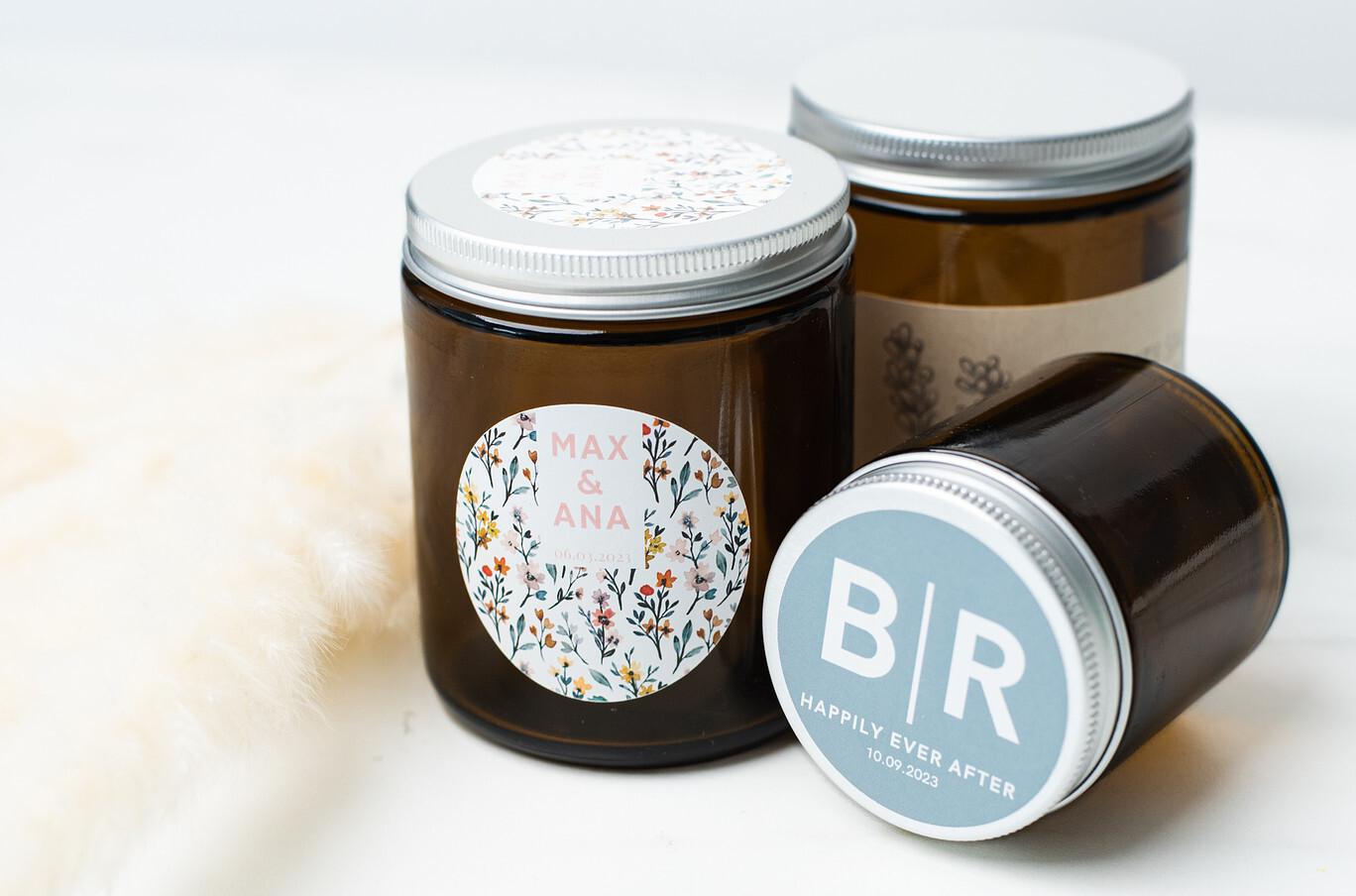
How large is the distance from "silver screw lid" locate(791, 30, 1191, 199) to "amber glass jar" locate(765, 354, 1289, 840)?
0.17m

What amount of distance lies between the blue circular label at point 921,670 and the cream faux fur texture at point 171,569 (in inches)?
11.3

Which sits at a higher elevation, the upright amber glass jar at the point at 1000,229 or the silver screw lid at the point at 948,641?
the upright amber glass jar at the point at 1000,229

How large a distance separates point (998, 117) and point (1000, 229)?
0.08 m

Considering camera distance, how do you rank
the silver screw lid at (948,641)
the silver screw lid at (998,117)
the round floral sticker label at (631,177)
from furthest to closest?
the silver screw lid at (998,117), the round floral sticker label at (631,177), the silver screw lid at (948,641)

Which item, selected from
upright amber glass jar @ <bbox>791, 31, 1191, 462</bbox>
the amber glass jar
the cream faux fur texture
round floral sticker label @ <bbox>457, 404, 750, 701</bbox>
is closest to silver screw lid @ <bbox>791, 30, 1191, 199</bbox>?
upright amber glass jar @ <bbox>791, 31, 1191, 462</bbox>

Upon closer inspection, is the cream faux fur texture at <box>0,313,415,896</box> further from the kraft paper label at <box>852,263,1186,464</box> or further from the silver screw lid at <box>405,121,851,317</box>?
the kraft paper label at <box>852,263,1186,464</box>

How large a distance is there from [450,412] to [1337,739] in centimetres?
55

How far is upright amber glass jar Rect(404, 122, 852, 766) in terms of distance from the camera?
76 centimetres

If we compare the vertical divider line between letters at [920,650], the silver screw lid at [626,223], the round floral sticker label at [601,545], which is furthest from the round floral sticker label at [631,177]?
the vertical divider line between letters at [920,650]

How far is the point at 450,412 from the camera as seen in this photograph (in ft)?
2.66

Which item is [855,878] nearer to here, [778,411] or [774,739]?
[774,739]

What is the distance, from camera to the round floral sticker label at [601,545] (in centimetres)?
77

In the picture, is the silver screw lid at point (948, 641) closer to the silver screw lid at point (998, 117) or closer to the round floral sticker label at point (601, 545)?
the round floral sticker label at point (601, 545)

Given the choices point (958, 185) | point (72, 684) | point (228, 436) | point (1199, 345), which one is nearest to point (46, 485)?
point (228, 436)
